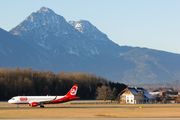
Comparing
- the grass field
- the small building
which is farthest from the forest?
the grass field

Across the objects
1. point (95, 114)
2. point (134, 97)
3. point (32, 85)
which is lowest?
point (95, 114)

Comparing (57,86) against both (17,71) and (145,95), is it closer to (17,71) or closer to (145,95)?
(17,71)

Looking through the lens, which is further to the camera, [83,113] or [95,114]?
[83,113]

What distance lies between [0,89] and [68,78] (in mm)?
58443

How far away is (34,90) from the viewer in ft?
512

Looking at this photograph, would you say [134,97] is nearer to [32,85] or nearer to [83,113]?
[32,85]

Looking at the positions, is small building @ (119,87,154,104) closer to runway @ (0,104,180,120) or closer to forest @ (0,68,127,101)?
forest @ (0,68,127,101)

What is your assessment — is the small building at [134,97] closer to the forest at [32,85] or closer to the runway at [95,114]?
the forest at [32,85]

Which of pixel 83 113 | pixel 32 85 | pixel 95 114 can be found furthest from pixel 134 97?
pixel 95 114

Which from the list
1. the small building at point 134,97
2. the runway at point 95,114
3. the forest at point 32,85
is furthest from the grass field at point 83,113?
the forest at point 32,85

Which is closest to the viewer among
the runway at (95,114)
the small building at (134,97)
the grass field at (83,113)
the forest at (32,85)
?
the runway at (95,114)

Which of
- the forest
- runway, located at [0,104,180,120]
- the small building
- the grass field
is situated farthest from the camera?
the forest

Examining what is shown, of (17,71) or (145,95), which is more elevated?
(17,71)

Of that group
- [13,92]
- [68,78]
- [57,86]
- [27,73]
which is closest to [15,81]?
[13,92]
